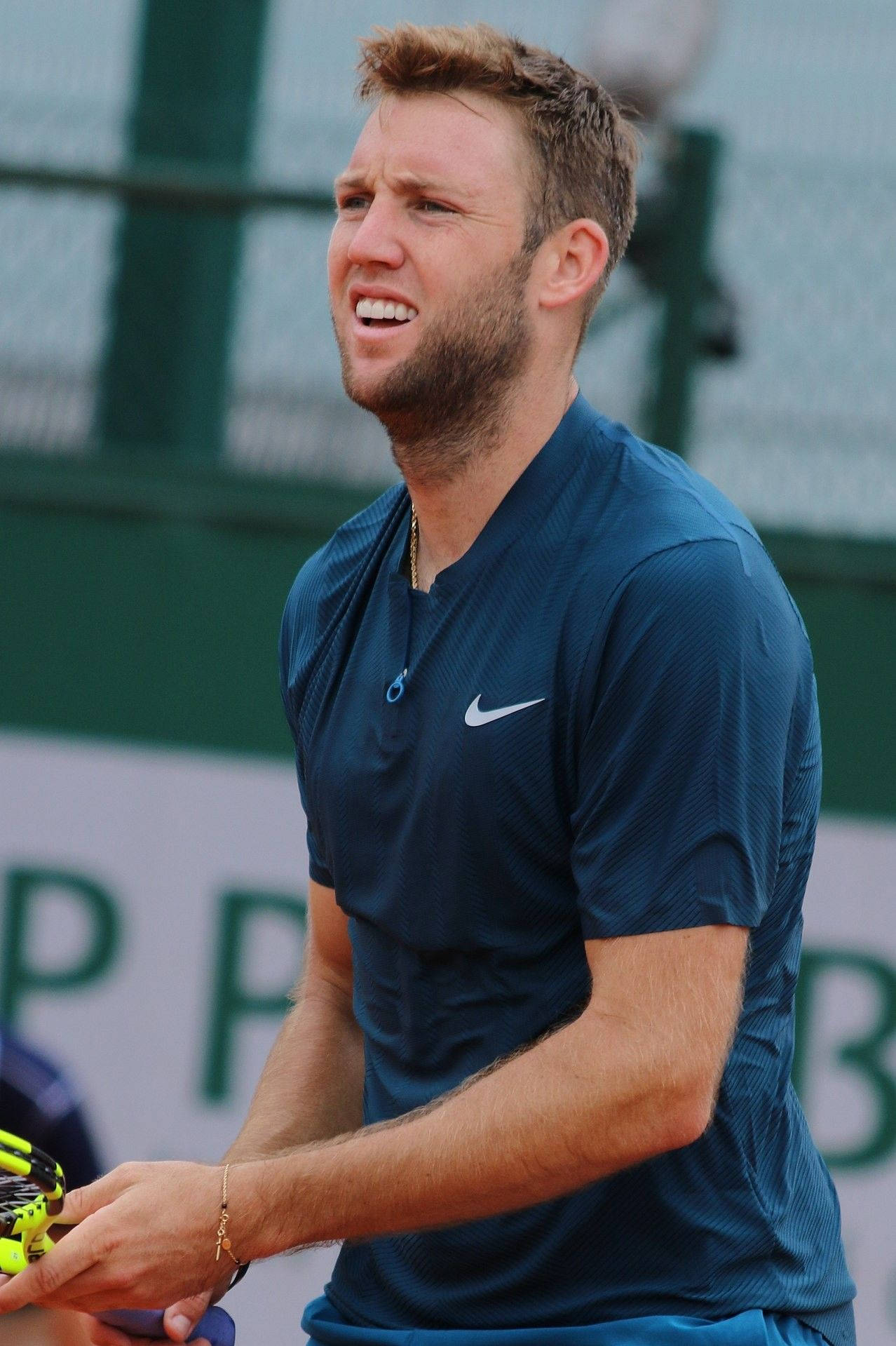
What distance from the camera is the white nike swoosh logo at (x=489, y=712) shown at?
201cm

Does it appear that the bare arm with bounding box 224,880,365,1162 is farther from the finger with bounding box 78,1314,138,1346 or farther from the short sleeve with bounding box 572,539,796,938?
the short sleeve with bounding box 572,539,796,938

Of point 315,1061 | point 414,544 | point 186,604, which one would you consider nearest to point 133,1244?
point 315,1061

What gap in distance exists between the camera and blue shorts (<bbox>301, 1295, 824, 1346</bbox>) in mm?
2029

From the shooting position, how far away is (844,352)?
4547 millimetres

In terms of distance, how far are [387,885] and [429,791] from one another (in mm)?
145

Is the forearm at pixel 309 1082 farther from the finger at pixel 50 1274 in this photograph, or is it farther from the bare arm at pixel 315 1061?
the finger at pixel 50 1274

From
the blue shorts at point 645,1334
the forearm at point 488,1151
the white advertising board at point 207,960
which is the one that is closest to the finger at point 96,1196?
the forearm at point 488,1151

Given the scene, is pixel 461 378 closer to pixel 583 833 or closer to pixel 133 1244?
pixel 583 833

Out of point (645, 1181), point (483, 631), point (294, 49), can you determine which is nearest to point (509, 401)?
point (483, 631)

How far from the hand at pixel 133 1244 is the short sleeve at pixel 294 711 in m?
0.50

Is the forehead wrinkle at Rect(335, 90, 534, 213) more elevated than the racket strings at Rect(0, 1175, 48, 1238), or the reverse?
the forehead wrinkle at Rect(335, 90, 534, 213)

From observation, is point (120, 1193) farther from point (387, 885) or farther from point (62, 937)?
point (62, 937)

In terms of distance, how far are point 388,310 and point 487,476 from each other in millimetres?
222

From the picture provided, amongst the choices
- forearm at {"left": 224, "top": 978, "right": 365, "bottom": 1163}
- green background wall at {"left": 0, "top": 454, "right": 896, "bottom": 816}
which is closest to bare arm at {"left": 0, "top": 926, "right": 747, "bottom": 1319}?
forearm at {"left": 224, "top": 978, "right": 365, "bottom": 1163}
